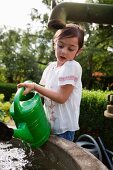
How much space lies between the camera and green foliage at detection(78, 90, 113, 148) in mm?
4875

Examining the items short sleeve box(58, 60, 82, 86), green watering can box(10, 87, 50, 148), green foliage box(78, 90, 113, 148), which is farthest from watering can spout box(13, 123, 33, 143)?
green foliage box(78, 90, 113, 148)

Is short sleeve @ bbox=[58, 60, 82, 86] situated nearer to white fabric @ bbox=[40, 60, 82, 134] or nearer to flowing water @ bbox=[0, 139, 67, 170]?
white fabric @ bbox=[40, 60, 82, 134]

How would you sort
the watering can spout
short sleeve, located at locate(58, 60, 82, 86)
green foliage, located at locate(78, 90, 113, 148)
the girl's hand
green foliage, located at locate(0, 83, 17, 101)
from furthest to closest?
green foliage, located at locate(0, 83, 17, 101) → green foliage, located at locate(78, 90, 113, 148) → short sleeve, located at locate(58, 60, 82, 86) → the girl's hand → the watering can spout

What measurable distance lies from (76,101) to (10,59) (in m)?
13.0

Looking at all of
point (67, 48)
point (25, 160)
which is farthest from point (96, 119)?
point (67, 48)

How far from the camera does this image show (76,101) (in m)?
2.06

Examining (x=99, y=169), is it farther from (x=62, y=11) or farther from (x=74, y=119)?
(x=62, y=11)

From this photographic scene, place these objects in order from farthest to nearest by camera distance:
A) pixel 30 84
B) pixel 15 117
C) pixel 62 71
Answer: pixel 62 71
pixel 30 84
pixel 15 117

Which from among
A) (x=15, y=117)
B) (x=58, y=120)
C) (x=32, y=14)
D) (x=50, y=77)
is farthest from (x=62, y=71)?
(x=32, y=14)

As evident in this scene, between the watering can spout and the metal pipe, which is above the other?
the metal pipe

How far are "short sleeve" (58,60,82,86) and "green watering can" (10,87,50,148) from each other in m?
0.16

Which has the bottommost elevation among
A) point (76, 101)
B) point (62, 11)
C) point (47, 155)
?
point (47, 155)

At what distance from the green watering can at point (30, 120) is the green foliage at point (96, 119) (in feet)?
9.83

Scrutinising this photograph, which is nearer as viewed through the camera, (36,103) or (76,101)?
(36,103)
